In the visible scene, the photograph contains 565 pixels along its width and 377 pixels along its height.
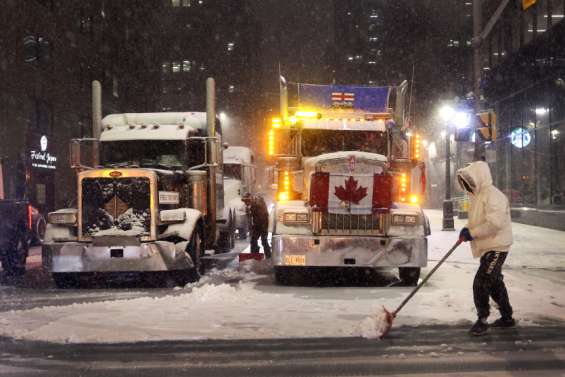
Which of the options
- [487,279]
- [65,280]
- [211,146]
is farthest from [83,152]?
[487,279]

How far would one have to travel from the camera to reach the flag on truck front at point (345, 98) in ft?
43.2

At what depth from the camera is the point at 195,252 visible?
500 inches

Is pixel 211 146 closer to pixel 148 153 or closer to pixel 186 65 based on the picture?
pixel 148 153

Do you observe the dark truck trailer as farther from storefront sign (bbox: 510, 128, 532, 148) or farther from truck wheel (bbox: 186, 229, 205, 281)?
storefront sign (bbox: 510, 128, 532, 148)

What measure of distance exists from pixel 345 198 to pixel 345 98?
8.25 feet

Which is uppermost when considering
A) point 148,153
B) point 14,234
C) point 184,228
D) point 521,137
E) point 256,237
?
point 521,137

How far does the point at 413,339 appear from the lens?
24.5 feet

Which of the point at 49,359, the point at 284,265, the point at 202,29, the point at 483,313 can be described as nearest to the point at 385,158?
the point at 284,265

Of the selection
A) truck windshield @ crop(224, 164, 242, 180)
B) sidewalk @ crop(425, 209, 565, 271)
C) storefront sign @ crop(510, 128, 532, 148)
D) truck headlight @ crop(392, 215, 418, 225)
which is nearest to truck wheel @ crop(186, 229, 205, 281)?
truck headlight @ crop(392, 215, 418, 225)

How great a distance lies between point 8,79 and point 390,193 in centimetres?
2147

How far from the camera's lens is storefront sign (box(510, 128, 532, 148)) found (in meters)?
27.6

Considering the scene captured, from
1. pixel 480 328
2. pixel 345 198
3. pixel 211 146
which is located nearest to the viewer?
pixel 480 328

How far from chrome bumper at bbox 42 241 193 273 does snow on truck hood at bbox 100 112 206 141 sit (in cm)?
276

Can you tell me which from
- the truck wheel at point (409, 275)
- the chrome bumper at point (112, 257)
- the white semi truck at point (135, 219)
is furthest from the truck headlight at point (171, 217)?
the truck wheel at point (409, 275)
